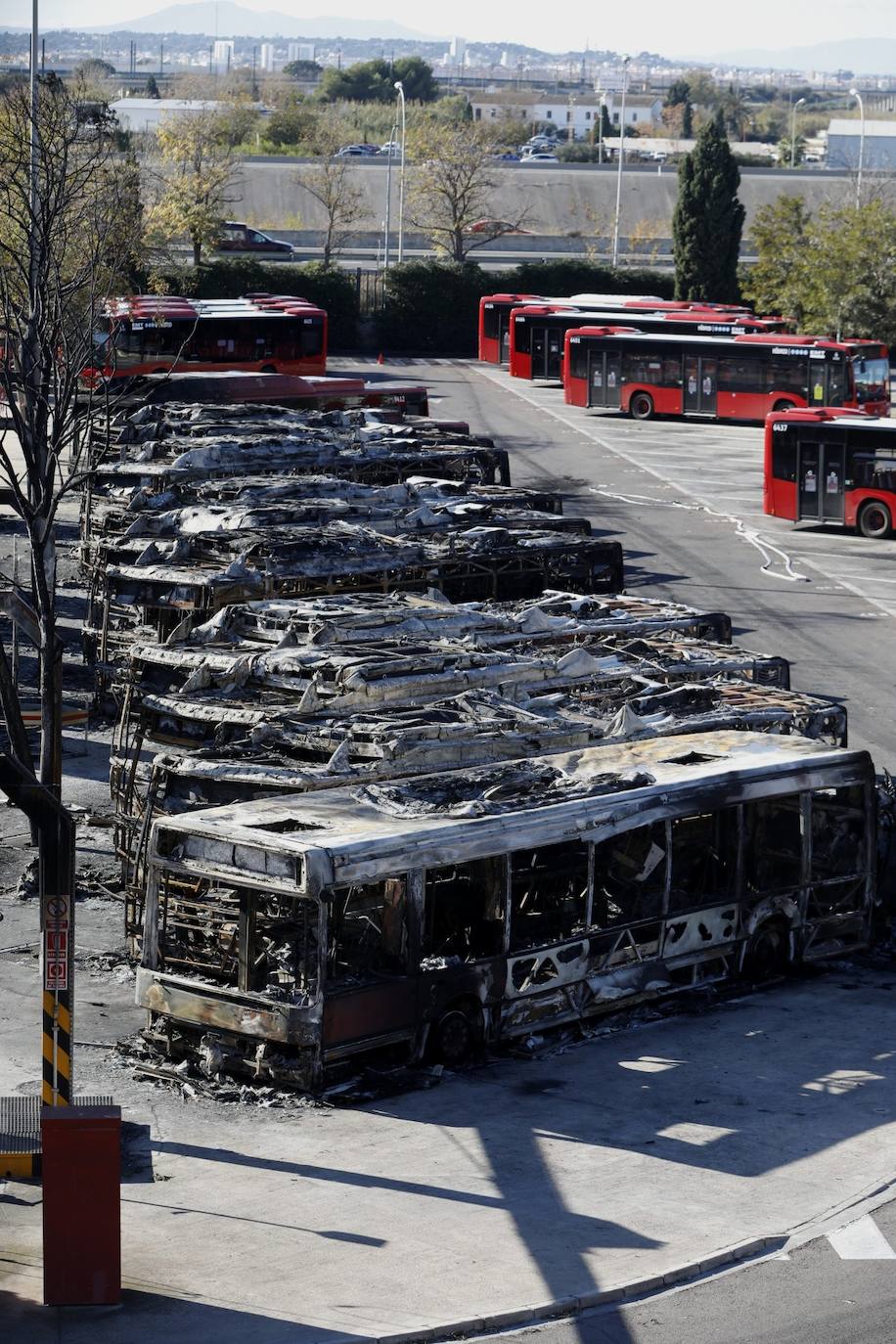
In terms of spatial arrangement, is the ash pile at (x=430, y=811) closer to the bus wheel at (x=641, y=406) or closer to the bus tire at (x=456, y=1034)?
the bus tire at (x=456, y=1034)

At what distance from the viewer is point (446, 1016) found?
15.6m

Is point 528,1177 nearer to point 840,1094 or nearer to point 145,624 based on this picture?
point 840,1094

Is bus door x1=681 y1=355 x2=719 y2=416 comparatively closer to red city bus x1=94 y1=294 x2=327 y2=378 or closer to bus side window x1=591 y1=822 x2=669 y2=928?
red city bus x1=94 y1=294 x2=327 y2=378

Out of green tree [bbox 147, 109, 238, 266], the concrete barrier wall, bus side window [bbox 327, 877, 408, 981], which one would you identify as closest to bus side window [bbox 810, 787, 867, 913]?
bus side window [bbox 327, 877, 408, 981]

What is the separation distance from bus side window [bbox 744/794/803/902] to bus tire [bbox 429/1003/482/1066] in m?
3.53

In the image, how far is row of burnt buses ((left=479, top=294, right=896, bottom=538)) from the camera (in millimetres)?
Answer: 57500

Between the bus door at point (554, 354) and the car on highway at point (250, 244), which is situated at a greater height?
the car on highway at point (250, 244)

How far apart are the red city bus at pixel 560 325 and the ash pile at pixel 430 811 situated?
41049 millimetres

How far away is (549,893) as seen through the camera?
16797 mm

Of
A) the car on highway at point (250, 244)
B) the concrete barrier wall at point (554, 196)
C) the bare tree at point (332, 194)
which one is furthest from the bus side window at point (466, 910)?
the concrete barrier wall at point (554, 196)

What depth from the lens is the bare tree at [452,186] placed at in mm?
92062

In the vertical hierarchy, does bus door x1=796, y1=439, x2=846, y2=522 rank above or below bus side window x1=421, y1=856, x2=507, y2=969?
above

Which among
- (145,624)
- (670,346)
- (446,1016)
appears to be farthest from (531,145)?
(446,1016)

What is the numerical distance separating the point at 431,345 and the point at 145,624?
6054cm
